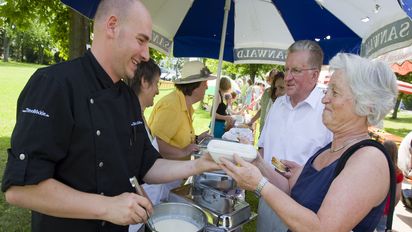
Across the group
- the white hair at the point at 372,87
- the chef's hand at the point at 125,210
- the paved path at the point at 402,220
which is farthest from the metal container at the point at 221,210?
the paved path at the point at 402,220

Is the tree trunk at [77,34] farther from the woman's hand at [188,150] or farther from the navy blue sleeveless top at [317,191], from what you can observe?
the navy blue sleeveless top at [317,191]

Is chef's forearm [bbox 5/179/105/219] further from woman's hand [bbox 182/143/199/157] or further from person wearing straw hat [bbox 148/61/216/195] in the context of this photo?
woman's hand [bbox 182/143/199/157]

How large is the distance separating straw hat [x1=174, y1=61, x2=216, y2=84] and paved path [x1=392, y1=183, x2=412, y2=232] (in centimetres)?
396

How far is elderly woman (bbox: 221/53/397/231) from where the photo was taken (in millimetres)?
1394

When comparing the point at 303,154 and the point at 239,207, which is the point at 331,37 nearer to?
the point at 303,154

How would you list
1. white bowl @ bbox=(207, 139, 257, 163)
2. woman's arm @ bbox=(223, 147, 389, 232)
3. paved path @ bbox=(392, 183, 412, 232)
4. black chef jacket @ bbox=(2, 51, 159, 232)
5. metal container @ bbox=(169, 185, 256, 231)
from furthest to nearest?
paved path @ bbox=(392, 183, 412, 232) < metal container @ bbox=(169, 185, 256, 231) < white bowl @ bbox=(207, 139, 257, 163) < woman's arm @ bbox=(223, 147, 389, 232) < black chef jacket @ bbox=(2, 51, 159, 232)

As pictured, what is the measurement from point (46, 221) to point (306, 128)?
223 cm

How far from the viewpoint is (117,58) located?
5.16 feet

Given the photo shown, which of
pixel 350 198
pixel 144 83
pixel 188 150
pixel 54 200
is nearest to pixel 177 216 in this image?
pixel 54 200

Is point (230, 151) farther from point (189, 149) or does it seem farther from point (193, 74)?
point (193, 74)

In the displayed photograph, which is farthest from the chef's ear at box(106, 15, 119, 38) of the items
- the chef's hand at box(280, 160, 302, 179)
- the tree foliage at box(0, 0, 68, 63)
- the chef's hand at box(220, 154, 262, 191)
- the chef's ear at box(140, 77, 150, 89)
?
the tree foliage at box(0, 0, 68, 63)

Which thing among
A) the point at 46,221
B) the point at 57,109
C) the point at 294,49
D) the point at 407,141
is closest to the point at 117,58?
the point at 57,109

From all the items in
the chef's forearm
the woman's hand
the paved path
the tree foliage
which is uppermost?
the tree foliage

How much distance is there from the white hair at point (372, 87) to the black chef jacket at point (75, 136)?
120 cm
